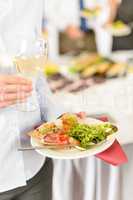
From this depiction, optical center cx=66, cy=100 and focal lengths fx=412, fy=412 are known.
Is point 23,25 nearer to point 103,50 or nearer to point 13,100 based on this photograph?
point 13,100

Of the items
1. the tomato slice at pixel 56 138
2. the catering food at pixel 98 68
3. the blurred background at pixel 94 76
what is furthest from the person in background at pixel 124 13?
the tomato slice at pixel 56 138

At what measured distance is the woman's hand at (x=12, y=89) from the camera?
81cm

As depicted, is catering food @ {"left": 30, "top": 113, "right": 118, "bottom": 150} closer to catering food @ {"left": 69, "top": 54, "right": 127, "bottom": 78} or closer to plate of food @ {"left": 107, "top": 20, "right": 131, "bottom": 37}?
catering food @ {"left": 69, "top": 54, "right": 127, "bottom": 78}

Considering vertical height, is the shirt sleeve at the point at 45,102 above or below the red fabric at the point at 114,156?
above

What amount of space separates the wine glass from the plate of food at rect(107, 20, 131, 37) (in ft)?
5.72

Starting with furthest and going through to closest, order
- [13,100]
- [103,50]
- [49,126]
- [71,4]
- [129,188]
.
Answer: [71,4] → [103,50] → [129,188] → [49,126] → [13,100]

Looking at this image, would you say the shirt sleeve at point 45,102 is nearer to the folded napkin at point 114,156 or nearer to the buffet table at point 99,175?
the folded napkin at point 114,156

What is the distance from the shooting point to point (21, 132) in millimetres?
906

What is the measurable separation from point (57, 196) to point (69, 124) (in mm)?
423

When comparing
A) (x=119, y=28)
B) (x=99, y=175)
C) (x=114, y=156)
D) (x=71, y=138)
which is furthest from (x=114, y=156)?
(x=119, y=28)

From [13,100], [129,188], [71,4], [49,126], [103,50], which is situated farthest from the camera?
[71,4]

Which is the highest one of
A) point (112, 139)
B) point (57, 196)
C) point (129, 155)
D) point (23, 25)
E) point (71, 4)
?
point (71, 4)

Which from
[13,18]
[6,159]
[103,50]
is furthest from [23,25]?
[103,50]

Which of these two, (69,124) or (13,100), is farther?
(69,124)
